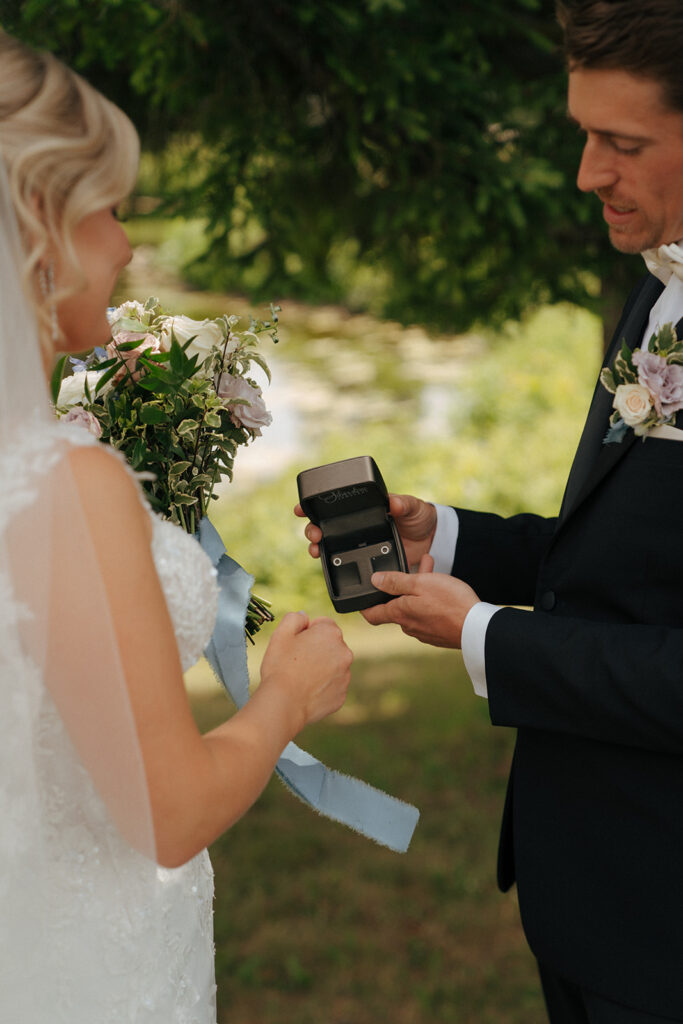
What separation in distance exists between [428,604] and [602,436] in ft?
1.73

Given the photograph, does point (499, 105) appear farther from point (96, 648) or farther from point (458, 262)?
point (96, 648)

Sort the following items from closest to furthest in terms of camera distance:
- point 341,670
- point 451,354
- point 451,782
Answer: point 341,670 < point 451,782 < point 451,354

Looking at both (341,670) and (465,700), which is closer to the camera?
(341,670)

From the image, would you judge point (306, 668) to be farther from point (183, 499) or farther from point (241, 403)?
point (241, 403)

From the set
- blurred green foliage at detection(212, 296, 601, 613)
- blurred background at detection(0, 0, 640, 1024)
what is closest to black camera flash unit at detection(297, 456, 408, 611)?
blurred background at detection(0, 0, 640, 1024)

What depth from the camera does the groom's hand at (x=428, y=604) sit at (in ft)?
7.01

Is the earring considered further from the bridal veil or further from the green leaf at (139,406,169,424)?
the green leaf at (139,406,169,424)

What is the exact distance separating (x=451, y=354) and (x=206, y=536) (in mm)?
17634

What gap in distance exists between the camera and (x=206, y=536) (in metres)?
2.17

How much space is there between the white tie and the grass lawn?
2.90 metres

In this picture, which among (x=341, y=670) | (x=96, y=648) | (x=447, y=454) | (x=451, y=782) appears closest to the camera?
(x=96, y=648)

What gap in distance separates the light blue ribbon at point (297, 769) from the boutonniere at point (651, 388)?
2.81 feet

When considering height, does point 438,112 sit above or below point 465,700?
above

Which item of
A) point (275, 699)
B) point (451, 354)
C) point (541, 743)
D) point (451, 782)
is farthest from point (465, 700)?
point (451, 354)
